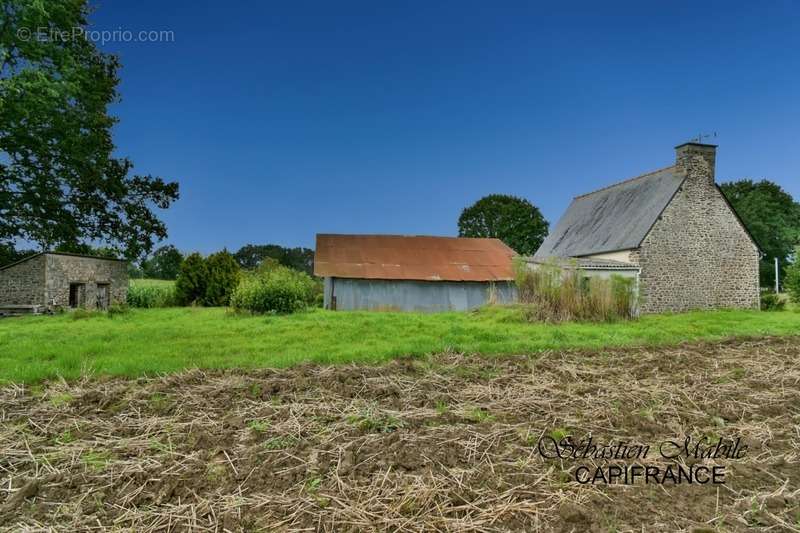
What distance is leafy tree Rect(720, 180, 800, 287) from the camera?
41.5m

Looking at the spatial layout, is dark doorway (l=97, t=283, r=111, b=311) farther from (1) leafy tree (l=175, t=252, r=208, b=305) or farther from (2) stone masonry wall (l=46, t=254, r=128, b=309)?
(1) leafy tree (l=175, t=252, r=208, b=305)

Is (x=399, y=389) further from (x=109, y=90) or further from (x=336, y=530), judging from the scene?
(x=109, y=90)

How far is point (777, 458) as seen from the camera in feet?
12.0

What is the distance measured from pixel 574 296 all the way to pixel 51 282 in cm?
2050

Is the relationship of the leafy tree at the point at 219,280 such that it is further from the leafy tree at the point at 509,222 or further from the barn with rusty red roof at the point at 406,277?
the leafy tree at the point at 509,222

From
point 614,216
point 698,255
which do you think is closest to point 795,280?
point 698,255

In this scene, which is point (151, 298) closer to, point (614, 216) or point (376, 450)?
point (614, 216)

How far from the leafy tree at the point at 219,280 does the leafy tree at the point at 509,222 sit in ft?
→ 82.7

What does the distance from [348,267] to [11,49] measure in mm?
15569

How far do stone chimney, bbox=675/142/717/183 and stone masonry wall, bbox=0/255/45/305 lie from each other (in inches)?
1088

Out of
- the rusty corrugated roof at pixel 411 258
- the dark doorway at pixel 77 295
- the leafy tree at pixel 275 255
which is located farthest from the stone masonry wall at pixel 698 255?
the leafy tree at pixel 275 255

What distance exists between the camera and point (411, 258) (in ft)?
81.0

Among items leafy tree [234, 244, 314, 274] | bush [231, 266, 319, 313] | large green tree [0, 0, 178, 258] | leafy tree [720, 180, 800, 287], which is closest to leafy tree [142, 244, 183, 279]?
leafy tree [234, 244, 314, 274]

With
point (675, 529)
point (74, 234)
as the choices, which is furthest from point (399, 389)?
point (74, 234)
